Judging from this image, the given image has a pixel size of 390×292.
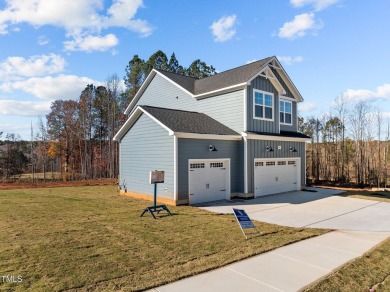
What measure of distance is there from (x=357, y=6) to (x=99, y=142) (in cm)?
3126

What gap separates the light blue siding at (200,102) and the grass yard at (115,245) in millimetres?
6298

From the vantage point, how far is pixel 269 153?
Answer: 1470cm

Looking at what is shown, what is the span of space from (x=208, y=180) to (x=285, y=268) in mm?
7662

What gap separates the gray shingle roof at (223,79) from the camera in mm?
14445

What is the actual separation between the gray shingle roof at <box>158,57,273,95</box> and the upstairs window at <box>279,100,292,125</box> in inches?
124

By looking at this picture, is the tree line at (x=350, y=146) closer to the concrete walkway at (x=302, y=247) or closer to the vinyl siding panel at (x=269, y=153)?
the vinyl siding panel at (x=269, y=153)

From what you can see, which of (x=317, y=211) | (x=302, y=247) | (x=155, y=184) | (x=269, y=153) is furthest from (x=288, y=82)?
(x=302, y=247)

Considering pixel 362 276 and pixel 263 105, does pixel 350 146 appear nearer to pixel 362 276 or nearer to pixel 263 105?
pixel 263 105

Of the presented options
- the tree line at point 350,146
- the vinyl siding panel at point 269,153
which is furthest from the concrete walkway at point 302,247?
the tree line at point 350,146

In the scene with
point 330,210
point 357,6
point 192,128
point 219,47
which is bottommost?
point 330,210

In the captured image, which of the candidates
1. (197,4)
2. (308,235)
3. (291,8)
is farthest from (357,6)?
(308,235)

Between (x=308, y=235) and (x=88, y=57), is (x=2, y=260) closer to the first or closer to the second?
(x=308, y=235)

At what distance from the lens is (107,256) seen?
17.4 ft

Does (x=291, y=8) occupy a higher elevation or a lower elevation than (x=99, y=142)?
higher
